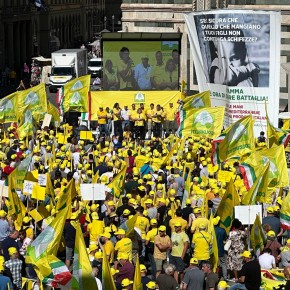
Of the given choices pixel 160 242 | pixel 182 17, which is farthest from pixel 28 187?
pixel 182 17

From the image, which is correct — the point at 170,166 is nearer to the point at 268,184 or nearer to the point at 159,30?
the point at 268,184

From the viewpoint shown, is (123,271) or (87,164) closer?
(123,271)

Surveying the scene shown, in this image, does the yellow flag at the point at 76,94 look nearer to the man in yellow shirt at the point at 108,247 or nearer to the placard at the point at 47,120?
the placard at the point at 47,120

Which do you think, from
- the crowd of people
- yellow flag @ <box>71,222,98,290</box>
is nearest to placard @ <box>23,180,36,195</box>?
the crowd of people

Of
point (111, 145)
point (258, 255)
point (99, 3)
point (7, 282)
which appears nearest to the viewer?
point (7, 282)

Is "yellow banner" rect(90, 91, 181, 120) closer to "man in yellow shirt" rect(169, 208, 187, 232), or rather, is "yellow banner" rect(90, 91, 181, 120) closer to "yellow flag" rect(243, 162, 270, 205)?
"yellow flag" rect(243, 162, 270, 205)

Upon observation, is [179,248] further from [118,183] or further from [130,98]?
[130,98]

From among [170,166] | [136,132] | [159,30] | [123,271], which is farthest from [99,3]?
[123,271]

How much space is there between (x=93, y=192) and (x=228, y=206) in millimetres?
2494

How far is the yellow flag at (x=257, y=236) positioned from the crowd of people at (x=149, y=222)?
96mm

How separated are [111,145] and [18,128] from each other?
10.6 feet

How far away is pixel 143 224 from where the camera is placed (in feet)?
60.5

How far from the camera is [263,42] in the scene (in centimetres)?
2942

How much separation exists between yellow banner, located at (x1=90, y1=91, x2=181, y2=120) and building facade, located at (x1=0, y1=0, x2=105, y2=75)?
34.1 meters
